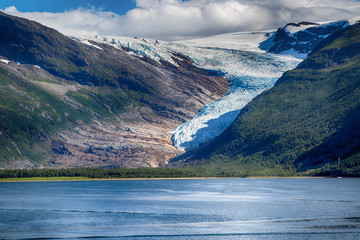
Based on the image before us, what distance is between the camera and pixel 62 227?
9194cm

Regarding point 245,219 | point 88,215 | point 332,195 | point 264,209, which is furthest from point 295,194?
point 88,215

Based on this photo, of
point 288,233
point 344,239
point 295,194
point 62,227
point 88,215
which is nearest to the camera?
Answer: point 344,239

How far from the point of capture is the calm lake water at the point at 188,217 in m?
84.2

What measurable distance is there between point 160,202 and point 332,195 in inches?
1608

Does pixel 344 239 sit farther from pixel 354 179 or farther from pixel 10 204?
pixel 354 179

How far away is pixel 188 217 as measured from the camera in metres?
102

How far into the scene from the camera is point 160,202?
13088 cm

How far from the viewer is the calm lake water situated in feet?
276

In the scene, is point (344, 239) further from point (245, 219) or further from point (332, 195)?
point (332, 195)

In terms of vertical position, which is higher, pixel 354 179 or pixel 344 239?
pixel 344 239

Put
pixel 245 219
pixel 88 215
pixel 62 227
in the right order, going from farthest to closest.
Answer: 1. pixel 88 215
2. pixel 245 219
3. pixel 62 227

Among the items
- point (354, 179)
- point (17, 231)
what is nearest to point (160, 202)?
point (17, 231)

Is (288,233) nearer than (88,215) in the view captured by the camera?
Yes

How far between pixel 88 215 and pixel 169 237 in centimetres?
2902
